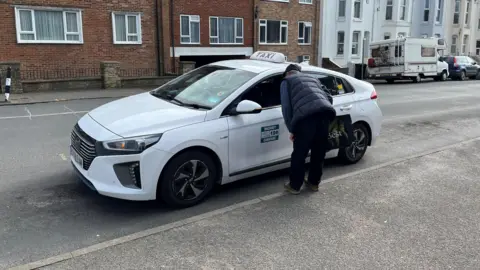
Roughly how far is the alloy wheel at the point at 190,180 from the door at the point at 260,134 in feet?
1.27

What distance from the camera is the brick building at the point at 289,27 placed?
1027 inches

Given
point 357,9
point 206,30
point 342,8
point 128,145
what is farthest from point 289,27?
point 128,145

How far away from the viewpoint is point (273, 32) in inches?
1057

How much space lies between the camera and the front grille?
4.40 m

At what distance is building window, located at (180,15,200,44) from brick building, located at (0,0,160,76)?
1764 mm

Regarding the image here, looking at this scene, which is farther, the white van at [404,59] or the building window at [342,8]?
the building window at [342,8]

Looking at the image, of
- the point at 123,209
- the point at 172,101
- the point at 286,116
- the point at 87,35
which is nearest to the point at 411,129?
the point at 286,116

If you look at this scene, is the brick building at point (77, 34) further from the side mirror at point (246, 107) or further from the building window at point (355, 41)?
the building window at point (355, 41)

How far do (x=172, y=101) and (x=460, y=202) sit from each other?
360 centimetres

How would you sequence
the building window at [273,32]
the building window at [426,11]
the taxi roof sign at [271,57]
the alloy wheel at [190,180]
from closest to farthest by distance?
the alloy wheel at [190,180] < the taxi roof sign at [271,57] < the building window at [273,32] < the building window at [426,11]

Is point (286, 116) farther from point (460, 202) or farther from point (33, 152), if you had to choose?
point (33, 152)

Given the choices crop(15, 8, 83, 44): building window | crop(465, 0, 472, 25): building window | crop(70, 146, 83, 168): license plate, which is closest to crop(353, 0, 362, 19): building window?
crop(465, 0, 472, 25): building window

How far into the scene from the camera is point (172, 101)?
5230 mm

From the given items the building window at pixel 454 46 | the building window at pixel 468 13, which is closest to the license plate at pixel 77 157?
the building window at pixel 454 46
